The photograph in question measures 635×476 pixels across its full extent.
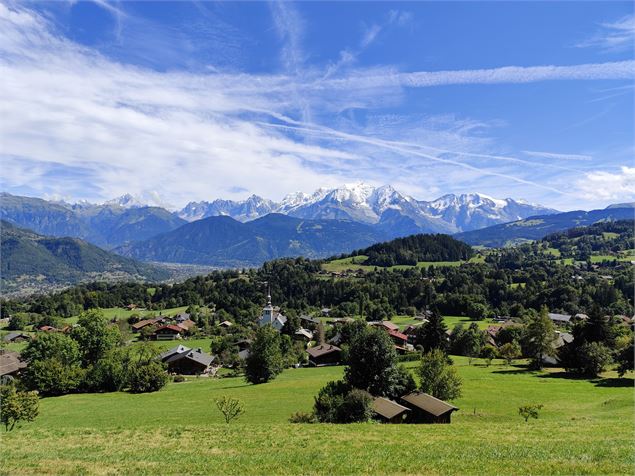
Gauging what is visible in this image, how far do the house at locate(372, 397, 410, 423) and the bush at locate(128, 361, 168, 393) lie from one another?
34794 millimetres

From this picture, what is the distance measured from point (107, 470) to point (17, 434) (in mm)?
17090

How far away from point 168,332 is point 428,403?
96.9 m

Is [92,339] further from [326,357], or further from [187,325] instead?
[187,325]

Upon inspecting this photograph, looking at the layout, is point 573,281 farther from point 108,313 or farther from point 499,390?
point 108,313

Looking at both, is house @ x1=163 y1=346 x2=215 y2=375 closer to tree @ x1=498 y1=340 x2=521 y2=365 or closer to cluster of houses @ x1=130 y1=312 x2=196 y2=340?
cluster of houses @ x1=130 y1=312 x2=196 y2=340

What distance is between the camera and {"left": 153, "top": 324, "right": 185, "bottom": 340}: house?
11794 cm

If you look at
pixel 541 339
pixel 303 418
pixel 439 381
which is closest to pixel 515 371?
pixel 541 339

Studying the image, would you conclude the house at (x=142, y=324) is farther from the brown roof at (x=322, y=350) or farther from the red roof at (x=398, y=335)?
the red roof at (x=398, y=335)

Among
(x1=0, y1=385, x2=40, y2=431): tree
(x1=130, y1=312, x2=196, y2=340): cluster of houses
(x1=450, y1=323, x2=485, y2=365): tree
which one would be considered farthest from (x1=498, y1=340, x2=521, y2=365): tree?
(x1=130, y1=312, x2=196, y2=340): cluster of houses

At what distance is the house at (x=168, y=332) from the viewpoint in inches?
4643

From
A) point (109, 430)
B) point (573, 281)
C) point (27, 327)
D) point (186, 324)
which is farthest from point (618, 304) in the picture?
point (27, 327)

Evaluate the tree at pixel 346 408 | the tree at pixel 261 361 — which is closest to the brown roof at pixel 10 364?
the tree at pixel 261 361

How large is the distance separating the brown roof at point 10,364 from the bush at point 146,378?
28327mm

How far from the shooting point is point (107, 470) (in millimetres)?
18375
